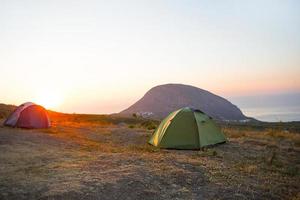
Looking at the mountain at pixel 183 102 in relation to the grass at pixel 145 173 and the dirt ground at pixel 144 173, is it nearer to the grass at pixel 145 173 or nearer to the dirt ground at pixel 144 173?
the grass at pixel 145 173

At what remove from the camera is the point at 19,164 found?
12820 mm

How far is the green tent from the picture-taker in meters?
17.7

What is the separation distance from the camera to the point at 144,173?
11.6 metres

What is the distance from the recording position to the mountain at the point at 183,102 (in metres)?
134

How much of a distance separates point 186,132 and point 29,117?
42.6 feet

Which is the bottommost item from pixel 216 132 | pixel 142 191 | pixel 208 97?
pixel 142 191

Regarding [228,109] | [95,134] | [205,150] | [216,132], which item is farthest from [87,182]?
[228,109]

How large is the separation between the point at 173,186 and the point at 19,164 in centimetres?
593

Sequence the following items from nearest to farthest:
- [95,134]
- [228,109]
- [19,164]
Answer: [19,164], [95,134], [228,109]

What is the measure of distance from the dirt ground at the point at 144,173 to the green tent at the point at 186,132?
720 millimetres

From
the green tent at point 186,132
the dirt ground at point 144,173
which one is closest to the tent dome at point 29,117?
the dirt ground at point 144,173

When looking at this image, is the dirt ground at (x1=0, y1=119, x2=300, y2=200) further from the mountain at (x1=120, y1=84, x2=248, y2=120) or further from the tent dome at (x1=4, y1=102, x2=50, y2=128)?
the mountain at (x1=120, y1=84, x2=248, y2=120)

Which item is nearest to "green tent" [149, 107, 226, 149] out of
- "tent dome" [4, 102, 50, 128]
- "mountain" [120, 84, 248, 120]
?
"tent dome" [4, 102, 50, 128]

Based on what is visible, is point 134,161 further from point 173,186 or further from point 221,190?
point 221,190
